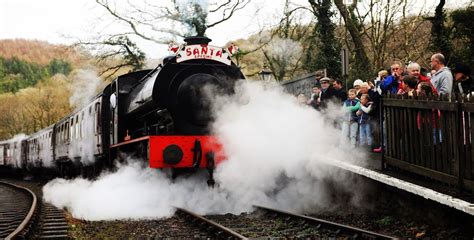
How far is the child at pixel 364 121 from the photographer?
28.7ft

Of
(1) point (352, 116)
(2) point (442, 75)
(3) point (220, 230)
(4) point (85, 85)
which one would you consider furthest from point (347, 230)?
(4) point (85, 85)

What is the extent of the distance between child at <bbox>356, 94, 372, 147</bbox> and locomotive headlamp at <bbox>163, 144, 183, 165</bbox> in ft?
10.0

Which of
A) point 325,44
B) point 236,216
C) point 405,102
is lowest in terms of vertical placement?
point 236,216

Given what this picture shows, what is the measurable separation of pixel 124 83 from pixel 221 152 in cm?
352

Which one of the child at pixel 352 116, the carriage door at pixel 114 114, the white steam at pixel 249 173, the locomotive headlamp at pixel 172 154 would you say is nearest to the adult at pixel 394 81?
the child at pixel 352 116

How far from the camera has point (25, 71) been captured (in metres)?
101

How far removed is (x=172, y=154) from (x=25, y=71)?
100053 millimetres

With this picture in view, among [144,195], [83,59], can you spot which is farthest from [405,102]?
[83,59]

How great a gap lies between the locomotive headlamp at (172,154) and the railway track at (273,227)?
2.78 ft

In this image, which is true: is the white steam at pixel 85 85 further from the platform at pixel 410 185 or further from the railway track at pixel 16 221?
the platform at pixel 410 185

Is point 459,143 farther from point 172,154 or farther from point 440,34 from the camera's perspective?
point 440,34

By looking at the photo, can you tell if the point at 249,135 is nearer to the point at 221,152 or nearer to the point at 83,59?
the point at 221,152

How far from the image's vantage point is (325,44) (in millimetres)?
21219

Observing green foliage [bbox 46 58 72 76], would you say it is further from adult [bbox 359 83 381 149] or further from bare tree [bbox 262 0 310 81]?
adult [bbox 359 83 381 149]
